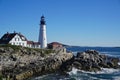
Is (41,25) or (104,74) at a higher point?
(41,25)

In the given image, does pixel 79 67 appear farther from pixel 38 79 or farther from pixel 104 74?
pixel 38 79

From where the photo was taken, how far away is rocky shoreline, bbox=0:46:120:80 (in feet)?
120

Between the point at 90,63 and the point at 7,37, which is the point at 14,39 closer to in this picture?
the point at 7,37

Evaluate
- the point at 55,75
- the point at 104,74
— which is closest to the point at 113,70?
the point at 104,74

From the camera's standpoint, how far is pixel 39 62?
41250 mm

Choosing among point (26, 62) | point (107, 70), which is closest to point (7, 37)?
point (26, 62)

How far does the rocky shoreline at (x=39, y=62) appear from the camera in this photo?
120 ft

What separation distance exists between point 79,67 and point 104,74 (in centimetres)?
432

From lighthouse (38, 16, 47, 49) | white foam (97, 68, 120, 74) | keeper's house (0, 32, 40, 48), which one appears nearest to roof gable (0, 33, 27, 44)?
keeper's house (0, 32, 40, 48)

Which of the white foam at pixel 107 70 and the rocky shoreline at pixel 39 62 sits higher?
the rocky shoreline at pixel 39 62

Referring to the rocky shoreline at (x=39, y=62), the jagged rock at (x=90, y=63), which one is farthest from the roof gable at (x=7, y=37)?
the jagged rock at (x=90, y=63)

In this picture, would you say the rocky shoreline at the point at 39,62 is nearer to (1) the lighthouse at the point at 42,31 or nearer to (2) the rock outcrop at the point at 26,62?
(2) the rock outcrop at the point at 26,62

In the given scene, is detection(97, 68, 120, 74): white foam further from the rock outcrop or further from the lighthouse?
the lighthouse

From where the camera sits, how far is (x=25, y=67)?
125 ft
